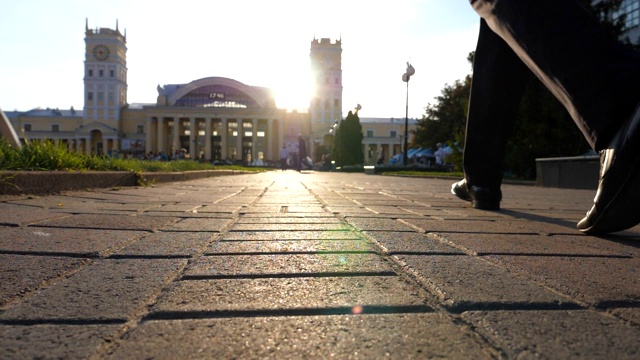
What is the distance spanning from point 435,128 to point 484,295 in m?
40.5

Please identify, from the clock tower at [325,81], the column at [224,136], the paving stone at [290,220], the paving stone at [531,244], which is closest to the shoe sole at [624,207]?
the paving stone at [531,244]

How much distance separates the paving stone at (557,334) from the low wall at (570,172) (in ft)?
35.3

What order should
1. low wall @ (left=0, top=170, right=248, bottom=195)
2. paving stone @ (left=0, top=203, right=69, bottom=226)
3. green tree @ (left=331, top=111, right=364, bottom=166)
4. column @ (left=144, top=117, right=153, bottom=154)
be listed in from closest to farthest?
paving stone @ (left=0, top=203, right=69, bottom=226)
low wall @ (left=0, top=170, right=248, bottom=195)
green tree @ (left=331, top=111, right=364, bottom=166)
column @ (left=144, top=117, right=153, bottom=154)

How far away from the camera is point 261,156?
95.2 meters

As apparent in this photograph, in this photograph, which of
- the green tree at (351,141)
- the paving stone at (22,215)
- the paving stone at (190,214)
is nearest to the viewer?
the paving stone at (22,215)

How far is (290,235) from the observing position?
2.57 m

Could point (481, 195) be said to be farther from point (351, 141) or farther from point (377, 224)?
point (351, 141)

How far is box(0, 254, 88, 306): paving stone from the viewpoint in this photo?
Result: 1.42m

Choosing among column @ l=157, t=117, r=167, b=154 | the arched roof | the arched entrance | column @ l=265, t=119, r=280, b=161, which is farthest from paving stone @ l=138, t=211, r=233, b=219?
the arched entrance

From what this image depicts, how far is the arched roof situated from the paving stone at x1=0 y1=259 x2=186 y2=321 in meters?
90.8

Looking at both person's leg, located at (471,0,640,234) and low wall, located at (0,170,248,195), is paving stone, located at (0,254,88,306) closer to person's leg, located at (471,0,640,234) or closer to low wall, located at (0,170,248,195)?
person's leg, located at (471,0,640,234)

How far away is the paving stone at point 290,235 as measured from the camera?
246 centimetres

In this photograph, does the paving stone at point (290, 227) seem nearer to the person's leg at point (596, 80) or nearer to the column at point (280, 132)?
the person's leg at point (596, 80)

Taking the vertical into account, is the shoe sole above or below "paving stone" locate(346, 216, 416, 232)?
above
